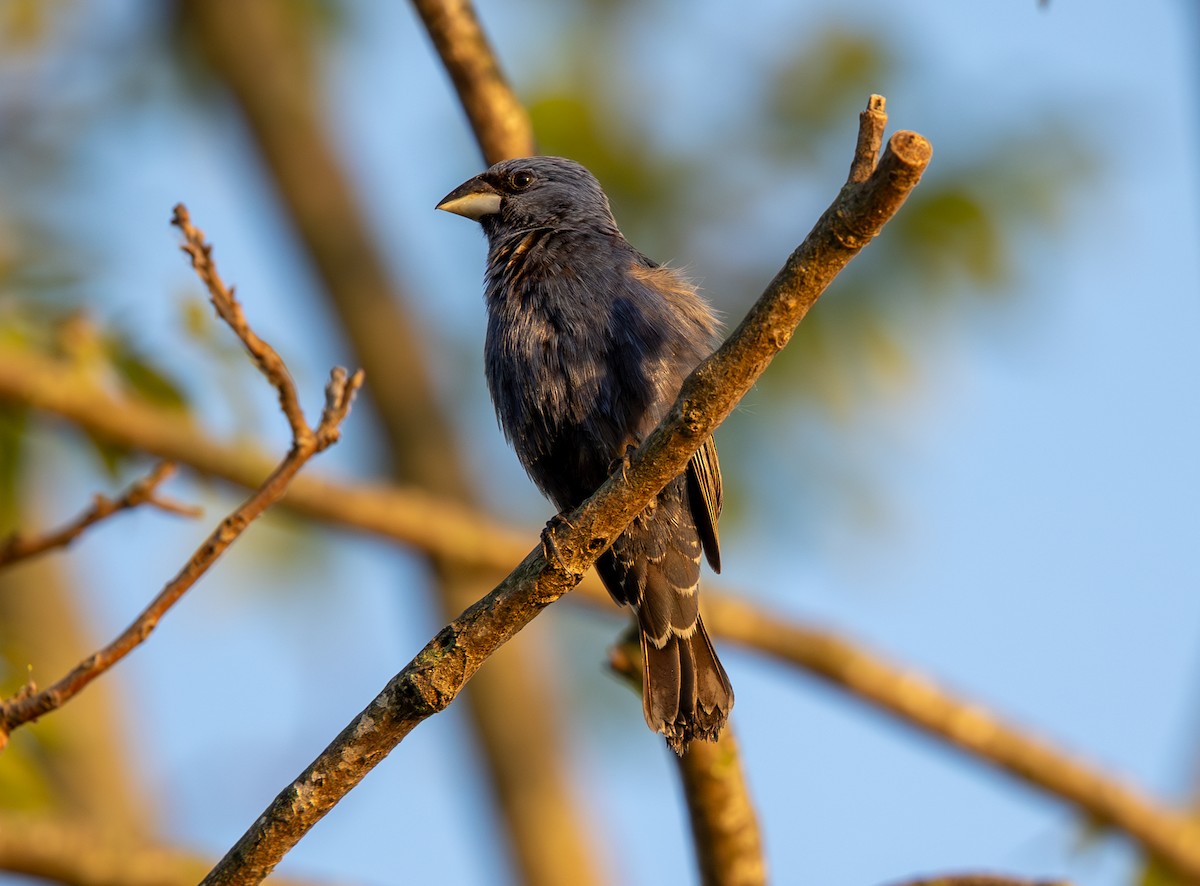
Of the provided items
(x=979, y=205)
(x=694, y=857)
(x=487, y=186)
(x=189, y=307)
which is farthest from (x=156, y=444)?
(x=979, y=205)

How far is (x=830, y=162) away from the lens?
6.79 meters

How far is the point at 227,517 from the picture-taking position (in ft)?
9.97

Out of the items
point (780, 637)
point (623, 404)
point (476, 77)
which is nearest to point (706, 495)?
point (623, 404)

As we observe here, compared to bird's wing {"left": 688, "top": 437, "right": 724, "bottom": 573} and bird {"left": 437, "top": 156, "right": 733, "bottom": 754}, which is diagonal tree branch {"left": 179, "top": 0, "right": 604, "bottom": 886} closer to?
bird {"left": 437, "top": 156, "right": 733, "bottom": 754}

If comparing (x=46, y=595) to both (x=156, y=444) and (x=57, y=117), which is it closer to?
(x=57, y=117)

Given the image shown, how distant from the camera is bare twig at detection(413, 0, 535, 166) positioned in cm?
443

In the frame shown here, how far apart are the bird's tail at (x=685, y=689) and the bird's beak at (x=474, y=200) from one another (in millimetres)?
1735

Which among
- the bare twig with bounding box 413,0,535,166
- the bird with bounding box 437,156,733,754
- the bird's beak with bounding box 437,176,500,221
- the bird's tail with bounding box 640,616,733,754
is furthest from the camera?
the bird's beak with bounding box 437,176,500,221

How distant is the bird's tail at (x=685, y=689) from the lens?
12.0ft

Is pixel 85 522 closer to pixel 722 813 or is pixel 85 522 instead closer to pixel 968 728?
pixel 722 813

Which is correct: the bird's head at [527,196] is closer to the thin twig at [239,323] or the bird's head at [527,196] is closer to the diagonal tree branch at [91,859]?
the thin twig at [239,323]

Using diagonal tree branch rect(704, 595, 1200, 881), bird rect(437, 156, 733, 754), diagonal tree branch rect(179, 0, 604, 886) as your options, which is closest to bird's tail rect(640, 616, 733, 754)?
bird rect(437, 156, 733, 754)

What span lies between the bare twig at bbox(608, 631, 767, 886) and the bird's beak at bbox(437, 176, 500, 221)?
2080mm

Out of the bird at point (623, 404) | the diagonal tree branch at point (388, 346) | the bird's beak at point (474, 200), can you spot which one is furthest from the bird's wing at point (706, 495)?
the diagonal tree branch at point (388, 346)
